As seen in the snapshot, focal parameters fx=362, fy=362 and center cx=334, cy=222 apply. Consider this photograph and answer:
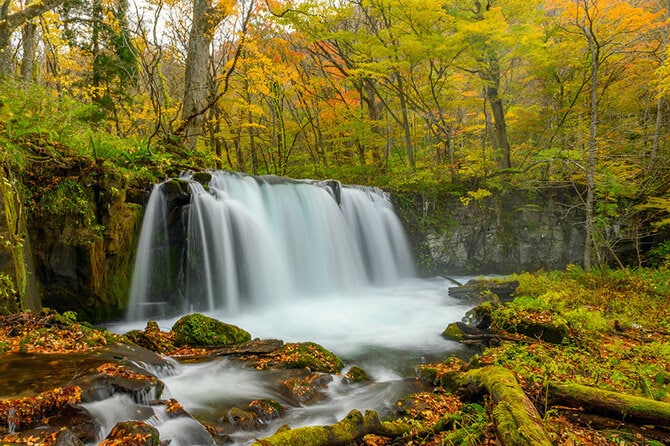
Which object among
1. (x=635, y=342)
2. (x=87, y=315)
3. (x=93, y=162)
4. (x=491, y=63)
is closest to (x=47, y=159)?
(x=93, y=162)

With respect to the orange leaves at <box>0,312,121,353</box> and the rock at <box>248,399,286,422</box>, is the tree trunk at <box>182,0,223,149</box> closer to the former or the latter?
the orange leaves at <box>0,312,121,353</box>

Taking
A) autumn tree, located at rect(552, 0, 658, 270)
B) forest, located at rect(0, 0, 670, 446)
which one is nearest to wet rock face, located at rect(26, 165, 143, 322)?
forest, located at rect(0, 0, 670, 446)

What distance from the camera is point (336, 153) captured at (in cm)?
1983

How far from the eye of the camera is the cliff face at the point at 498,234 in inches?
557

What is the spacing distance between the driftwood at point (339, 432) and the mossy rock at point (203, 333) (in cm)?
331

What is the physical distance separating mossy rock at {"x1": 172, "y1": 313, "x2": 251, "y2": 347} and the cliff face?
395 inches

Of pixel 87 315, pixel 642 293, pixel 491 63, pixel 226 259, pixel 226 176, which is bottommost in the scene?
pixel 642 293

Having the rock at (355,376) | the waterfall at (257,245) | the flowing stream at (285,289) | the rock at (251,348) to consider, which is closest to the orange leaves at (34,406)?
the flowing stream at (285,289)

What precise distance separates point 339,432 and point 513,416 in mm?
1282

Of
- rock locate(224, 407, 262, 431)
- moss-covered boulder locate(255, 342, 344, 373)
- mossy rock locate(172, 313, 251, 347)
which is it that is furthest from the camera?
mossy rock locate(172, 313, 251, 347)

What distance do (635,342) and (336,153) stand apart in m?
16.1

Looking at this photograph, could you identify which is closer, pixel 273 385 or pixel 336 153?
pixel 273 385

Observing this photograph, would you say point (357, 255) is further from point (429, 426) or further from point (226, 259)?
point (429, 426)

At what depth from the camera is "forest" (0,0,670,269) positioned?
380 inches
